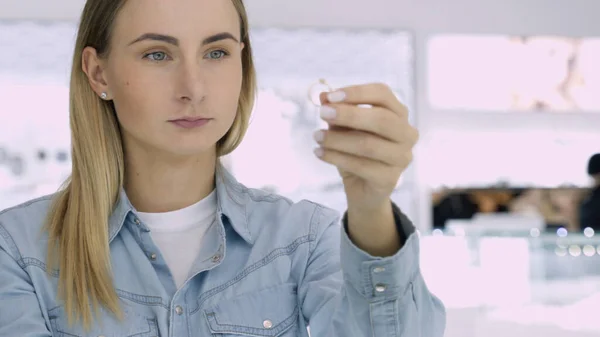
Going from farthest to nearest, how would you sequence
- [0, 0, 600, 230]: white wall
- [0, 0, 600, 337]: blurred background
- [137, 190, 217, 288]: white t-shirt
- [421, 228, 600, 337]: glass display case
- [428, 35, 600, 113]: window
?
[428, 35, 600, 113]: window
[0, 0, 600, 230]: white wall
[0, 0, 600, 337]: blurred background
[421, 228, 600, 337]: glass display case
[137, 190, 217, 288]: white t-shirt

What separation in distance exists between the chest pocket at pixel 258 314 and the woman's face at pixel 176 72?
0.82 ft

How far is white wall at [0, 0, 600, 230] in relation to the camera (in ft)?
17.6

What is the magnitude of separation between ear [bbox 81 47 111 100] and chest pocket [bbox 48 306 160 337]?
1.21 ft

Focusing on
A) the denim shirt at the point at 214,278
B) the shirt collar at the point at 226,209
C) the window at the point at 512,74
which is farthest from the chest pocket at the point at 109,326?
the window at the point at 512,74

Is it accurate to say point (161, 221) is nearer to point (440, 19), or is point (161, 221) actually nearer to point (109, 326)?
point (109, 326)

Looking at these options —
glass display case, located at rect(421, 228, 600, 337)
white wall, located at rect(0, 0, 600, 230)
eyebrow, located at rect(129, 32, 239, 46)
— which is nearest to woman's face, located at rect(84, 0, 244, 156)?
eyebrow, located at rect(129, 32, 239, 46)

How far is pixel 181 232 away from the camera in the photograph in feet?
4.66

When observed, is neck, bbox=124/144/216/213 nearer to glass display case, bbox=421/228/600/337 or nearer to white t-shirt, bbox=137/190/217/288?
white t-shirt, bbox=137/190/217/288

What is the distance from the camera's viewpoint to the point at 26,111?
5.06 metres

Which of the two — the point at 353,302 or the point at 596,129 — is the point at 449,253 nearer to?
the point at 353,302

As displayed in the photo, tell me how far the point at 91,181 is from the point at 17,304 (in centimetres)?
23

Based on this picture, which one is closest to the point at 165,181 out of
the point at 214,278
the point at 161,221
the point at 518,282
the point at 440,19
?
the point at 161,221

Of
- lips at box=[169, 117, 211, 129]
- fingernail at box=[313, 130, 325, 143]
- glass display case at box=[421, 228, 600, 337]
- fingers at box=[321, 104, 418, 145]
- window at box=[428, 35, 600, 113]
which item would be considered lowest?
glass display case at box=[421, 228, 600, 337]

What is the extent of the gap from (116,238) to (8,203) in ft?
12.8
